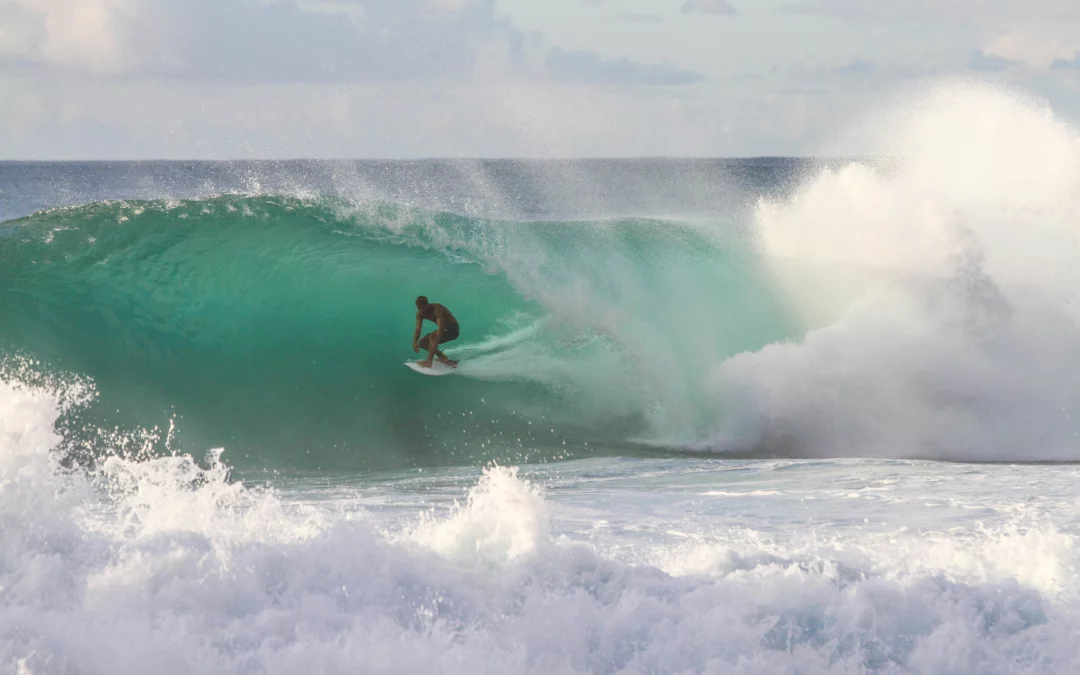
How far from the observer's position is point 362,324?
1265 cm

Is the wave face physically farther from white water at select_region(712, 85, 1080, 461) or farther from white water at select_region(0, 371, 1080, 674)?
white water at select_region(0, 371, 1080, 674)

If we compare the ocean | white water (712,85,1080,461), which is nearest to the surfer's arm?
the ocean

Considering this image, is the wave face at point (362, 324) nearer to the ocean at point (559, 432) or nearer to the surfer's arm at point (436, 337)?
the ocean at point (559, 432)

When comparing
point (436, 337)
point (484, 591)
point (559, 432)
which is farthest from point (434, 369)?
point (484, 591)

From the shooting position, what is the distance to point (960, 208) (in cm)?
1384

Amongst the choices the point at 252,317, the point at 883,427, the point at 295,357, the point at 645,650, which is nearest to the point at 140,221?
the point at 252,317

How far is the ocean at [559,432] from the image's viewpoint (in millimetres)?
5277

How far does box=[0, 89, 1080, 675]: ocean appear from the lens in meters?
5.28

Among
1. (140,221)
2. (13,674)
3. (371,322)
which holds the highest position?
(140,221)

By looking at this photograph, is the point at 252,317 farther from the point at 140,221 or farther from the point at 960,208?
the point at 960,208

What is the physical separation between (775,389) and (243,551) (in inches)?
296

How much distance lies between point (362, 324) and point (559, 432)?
2.98 metres

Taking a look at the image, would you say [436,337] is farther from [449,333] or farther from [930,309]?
[930,309]

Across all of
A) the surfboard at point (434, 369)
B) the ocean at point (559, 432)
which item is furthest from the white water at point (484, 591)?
the surfboard at point (434, 369)
